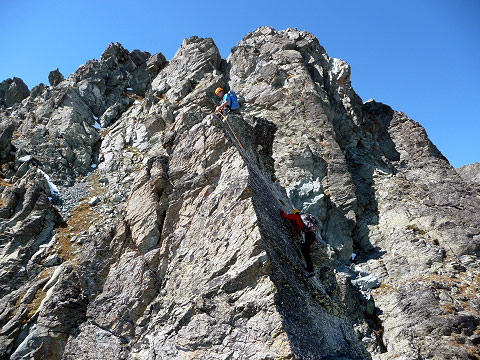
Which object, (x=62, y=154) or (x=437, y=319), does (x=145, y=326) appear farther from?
(x=62, y=154)

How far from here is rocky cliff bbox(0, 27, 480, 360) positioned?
9859 mm

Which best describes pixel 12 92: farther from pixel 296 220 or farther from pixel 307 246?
pixel 307 246

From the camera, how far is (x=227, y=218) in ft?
35.6

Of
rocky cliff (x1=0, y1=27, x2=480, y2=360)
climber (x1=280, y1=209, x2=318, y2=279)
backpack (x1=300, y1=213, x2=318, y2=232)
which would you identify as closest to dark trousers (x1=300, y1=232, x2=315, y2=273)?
climber (x1=280, y1=209, x2=318, y2=279)

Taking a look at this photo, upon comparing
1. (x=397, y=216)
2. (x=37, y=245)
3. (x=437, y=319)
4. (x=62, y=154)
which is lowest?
(x=437, y=319)

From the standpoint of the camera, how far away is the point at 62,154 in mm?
38531

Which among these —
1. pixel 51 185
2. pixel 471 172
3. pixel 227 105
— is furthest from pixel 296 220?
pixel 471 172

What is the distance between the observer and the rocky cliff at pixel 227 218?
9.86 m

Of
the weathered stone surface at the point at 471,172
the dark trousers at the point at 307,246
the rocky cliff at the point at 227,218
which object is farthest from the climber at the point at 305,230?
the weathered stone surface at the point at 471,172

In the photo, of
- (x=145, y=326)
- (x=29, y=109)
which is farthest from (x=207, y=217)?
(x=29, y=109)

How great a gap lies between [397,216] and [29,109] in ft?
175

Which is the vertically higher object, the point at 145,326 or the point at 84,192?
the point at 84,192

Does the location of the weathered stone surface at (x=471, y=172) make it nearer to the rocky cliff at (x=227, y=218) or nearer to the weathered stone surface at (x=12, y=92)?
the rocky cliff at (x=227, y=218)

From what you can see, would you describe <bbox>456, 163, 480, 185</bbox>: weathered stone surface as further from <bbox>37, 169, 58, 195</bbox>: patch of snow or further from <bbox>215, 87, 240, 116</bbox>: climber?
<bbox>37, 169, 58, 195</bbox>: patch of snow
